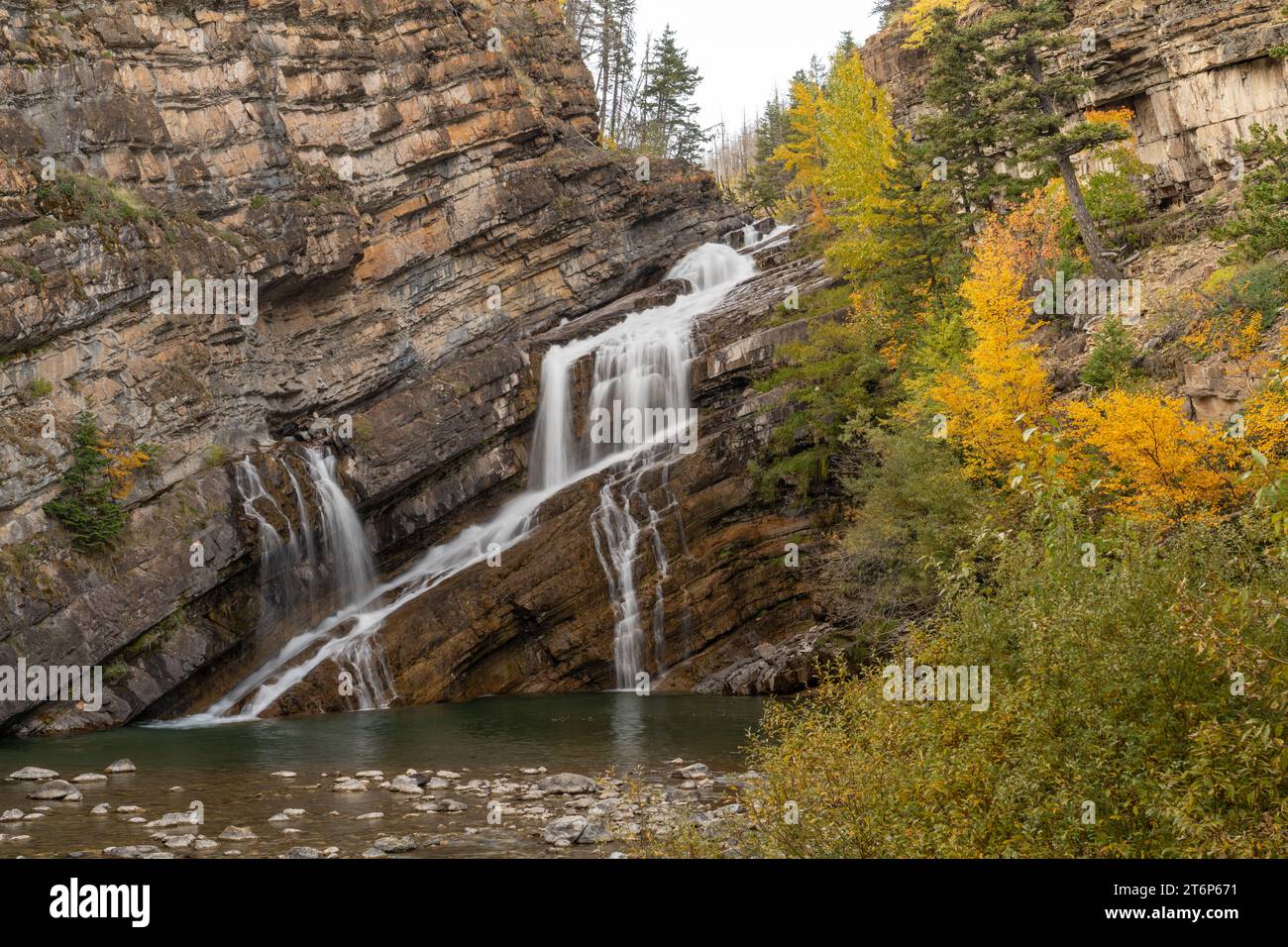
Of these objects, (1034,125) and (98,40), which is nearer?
(1034,125)

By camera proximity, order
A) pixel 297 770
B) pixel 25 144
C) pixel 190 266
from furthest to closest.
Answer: pixel 190 266, pixel 25 144, pixel 297 770

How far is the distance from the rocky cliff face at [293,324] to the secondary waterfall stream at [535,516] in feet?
2.41

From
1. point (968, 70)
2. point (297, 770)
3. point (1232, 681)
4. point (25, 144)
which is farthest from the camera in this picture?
point (968, 70)

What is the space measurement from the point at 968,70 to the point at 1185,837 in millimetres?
37020

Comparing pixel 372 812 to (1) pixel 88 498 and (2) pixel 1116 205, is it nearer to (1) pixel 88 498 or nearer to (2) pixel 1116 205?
(1) pixel 88 498

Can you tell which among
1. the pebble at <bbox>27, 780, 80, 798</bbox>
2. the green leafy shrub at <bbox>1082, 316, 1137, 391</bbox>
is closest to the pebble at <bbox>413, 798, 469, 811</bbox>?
the pebble at <bbox>27, 780, 80, 798</bbox>

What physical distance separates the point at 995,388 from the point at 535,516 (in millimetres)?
18094

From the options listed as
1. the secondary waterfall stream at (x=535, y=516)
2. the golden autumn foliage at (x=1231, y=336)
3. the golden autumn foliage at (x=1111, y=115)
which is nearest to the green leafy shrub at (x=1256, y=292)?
the golden autumn foliage at (x=1231, y=336)

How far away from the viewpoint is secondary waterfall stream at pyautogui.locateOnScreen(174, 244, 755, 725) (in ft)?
112

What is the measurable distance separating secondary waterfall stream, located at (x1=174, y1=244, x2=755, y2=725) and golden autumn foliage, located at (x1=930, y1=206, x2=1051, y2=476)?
1286 centimetres

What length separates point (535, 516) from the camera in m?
38.2
